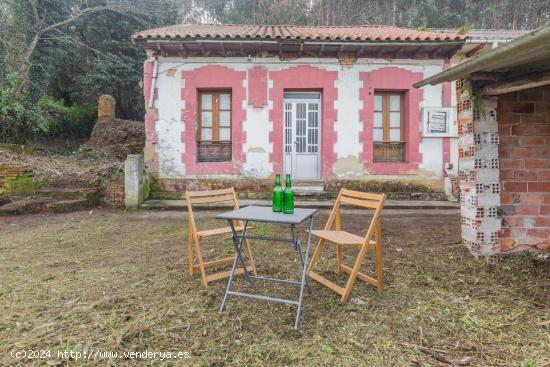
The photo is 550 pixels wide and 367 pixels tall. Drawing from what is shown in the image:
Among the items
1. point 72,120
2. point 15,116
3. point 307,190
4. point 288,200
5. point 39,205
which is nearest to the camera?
point 288,200

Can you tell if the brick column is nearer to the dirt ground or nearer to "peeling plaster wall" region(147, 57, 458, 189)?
the dirt ground

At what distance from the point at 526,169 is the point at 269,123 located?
5229 millimetres

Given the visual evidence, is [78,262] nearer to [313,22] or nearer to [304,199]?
[304,199]

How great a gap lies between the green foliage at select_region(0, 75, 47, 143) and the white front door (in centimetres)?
723

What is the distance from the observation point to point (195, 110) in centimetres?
766

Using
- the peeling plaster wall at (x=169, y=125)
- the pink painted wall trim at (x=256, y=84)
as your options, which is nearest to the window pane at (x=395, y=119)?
the pink painted wall trim at (x=256, y=84)

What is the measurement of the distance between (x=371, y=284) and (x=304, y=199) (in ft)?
14.9

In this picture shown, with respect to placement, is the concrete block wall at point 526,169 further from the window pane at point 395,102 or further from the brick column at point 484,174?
the window pane at point 395,102

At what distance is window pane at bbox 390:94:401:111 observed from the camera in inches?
314

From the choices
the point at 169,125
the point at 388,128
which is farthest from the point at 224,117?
the point at 388,128

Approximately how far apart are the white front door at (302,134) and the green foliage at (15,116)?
7.23m

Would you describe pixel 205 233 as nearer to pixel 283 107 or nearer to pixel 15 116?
pixel 283 107

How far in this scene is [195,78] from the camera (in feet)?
25.0

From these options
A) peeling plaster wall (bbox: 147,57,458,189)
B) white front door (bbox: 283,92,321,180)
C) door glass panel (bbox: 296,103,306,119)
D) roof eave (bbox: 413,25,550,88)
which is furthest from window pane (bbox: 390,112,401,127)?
roof eave (bbox: 413,25,550,88)
